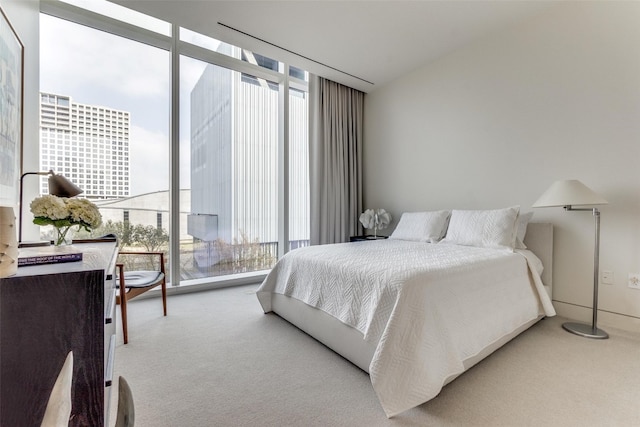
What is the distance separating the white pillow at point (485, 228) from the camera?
2475mm

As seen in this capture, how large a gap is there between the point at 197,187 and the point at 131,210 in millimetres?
704

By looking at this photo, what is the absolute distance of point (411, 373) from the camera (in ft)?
4.38

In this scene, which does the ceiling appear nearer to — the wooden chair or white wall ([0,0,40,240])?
white wall ([0,0,40,240])

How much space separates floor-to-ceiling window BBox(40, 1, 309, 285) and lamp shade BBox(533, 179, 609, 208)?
112 inches

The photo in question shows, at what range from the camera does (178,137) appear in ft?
10.6

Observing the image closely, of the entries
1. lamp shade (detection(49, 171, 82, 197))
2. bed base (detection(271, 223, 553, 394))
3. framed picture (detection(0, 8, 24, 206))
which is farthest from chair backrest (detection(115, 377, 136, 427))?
framed picture (detection(0, 8, 24, 206))

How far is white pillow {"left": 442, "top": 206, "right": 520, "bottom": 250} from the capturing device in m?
2.47

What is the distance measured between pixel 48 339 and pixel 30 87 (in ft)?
8.23

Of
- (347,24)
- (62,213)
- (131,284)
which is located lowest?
(131,284)

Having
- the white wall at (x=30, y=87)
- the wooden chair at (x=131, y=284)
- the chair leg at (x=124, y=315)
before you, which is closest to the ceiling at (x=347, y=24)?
the white wall at (x=30, y=87)

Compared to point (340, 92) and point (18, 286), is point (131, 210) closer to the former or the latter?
point (18, 286)

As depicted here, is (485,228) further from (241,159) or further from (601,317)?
(241,159)

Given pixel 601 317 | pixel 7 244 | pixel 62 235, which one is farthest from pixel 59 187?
pixel 601 317

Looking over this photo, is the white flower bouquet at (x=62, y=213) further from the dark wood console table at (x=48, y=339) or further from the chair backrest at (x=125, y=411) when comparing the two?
the chair backrest at (x=125, y=411)
